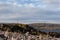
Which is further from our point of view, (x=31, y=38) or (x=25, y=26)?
(x=25, y=26)

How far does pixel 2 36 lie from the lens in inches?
268

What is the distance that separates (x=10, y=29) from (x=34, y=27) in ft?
2.72

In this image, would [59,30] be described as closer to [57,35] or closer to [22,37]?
[57,35]

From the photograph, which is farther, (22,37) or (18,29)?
(18,29)

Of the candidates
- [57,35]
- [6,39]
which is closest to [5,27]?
[6,39]

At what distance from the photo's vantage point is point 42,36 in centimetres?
695

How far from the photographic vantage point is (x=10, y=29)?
7195 millimetres

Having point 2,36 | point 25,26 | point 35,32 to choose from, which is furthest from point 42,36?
point 2,36

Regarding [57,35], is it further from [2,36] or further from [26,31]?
[2,36]

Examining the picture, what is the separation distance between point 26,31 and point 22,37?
0.45 metres

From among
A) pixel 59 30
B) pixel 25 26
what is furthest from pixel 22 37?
pixel 59 30

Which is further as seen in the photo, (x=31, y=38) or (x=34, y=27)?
(x=34, y=27)

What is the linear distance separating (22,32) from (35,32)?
0.42m

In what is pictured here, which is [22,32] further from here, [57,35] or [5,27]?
[57,35]
